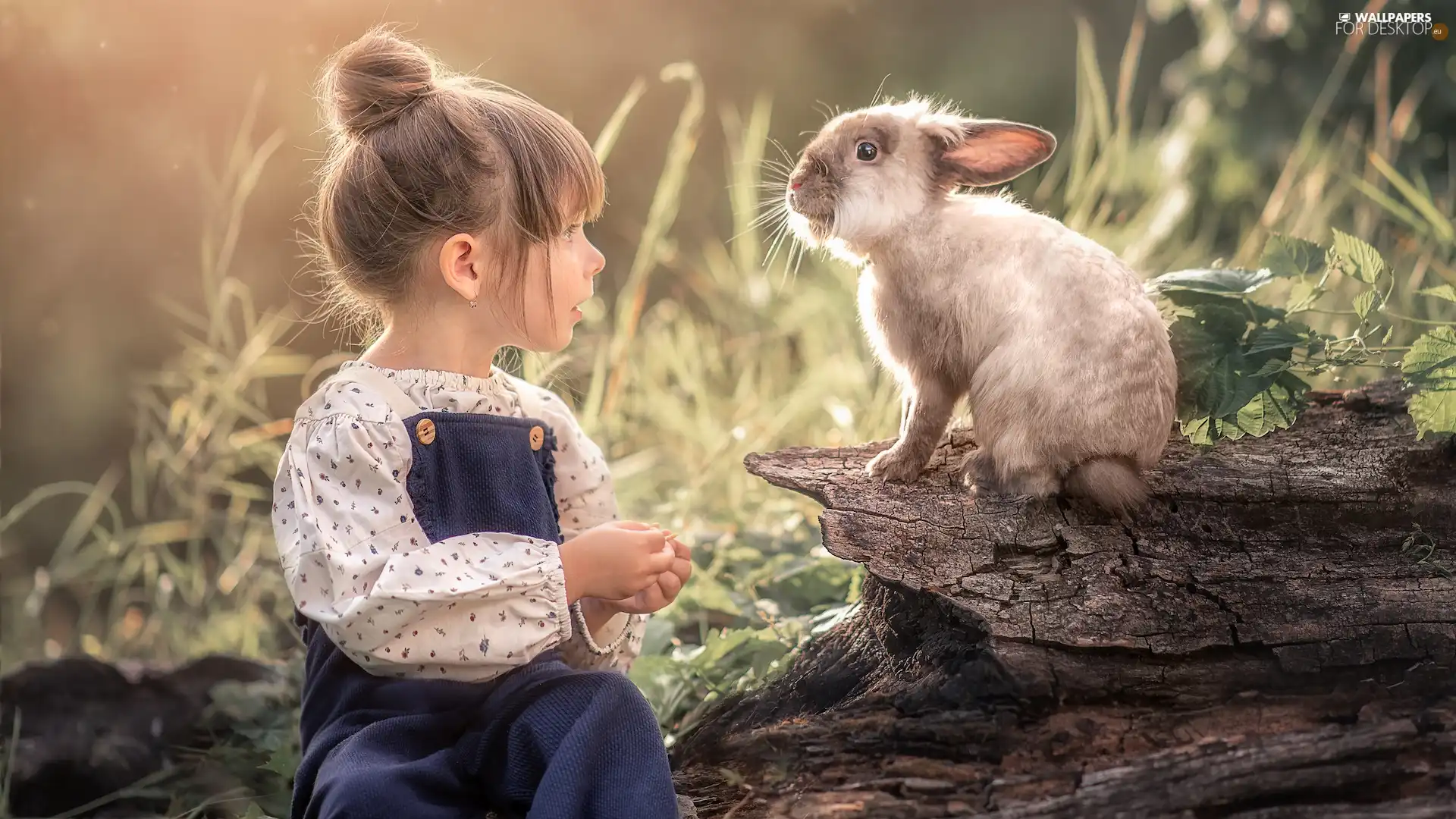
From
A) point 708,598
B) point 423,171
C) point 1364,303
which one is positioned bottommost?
point 708,598

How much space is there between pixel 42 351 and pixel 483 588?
4551mm

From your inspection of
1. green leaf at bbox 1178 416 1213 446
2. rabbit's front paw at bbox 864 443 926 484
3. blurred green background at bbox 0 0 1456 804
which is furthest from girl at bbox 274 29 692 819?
green leaf at bbox 1178 416 1213 446

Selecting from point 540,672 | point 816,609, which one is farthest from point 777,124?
point 540,672

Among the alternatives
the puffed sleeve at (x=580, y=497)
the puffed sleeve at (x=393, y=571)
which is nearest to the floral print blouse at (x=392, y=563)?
the puffed sleeve at (x=393, y=571)

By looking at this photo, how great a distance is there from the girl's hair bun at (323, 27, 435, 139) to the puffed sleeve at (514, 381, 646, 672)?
66 centimetres

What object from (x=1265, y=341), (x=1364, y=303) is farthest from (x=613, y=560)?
(x=1364, y=303)

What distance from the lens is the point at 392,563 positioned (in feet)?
6.97

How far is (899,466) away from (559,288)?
0.87 m

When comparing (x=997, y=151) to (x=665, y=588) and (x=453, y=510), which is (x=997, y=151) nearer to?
(x=665, y=588)

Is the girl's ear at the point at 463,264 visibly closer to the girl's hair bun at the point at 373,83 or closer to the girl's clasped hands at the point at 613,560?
the girl's hair bun at the point at 373,83

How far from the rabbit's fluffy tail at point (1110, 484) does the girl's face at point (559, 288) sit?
1131 mm

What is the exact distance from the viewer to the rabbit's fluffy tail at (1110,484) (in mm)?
2457

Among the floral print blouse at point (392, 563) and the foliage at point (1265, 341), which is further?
the foliage at point (1265, 341)

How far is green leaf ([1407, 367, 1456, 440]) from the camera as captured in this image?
2527 mm
